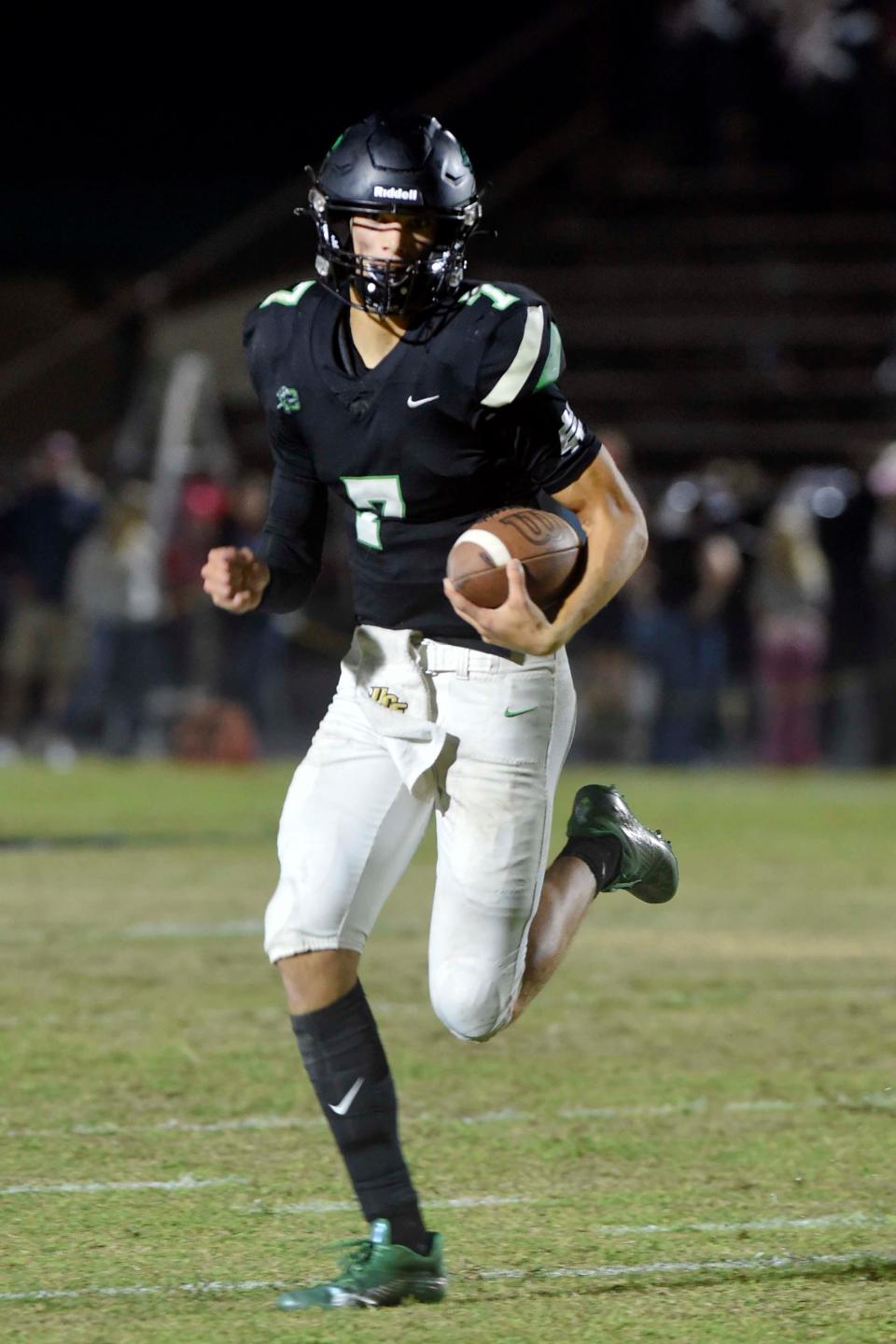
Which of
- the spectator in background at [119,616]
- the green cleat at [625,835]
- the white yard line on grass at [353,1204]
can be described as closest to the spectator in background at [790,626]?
the spectator in background at [119,616]

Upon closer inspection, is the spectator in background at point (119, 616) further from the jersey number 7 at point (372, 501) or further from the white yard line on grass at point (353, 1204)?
the jersey number 7 at point (372, 501)

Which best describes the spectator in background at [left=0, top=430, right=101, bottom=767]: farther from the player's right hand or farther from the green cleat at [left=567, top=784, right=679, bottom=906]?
the player's right hand

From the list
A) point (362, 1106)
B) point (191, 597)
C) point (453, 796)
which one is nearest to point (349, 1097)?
point (362, 1106)

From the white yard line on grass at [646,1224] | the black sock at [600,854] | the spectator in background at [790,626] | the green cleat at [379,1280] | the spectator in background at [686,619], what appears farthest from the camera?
the spectator in background at [686,619]

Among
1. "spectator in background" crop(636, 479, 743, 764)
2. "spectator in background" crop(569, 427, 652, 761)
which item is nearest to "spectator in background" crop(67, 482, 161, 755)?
"spectator in background" crop(569, 427, 652, 761)

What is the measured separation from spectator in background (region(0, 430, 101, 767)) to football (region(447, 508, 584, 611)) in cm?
1064

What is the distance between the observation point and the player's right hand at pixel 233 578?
3.83 meters

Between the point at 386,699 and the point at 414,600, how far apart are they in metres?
0.18

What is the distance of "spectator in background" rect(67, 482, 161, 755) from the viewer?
1424 centimetres

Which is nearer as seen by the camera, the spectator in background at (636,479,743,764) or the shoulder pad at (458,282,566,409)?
the shoulder pad at (458,282,566,409)

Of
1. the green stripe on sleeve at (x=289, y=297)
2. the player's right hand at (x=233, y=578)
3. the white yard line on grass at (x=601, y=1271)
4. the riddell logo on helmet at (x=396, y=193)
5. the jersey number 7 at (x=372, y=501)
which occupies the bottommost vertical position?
the white yard line on grass at (x=601, y=1271)

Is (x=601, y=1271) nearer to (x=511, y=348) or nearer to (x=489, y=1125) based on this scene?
(x=489, y=1125)

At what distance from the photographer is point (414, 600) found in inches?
152

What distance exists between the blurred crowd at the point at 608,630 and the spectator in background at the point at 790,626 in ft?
0.04
